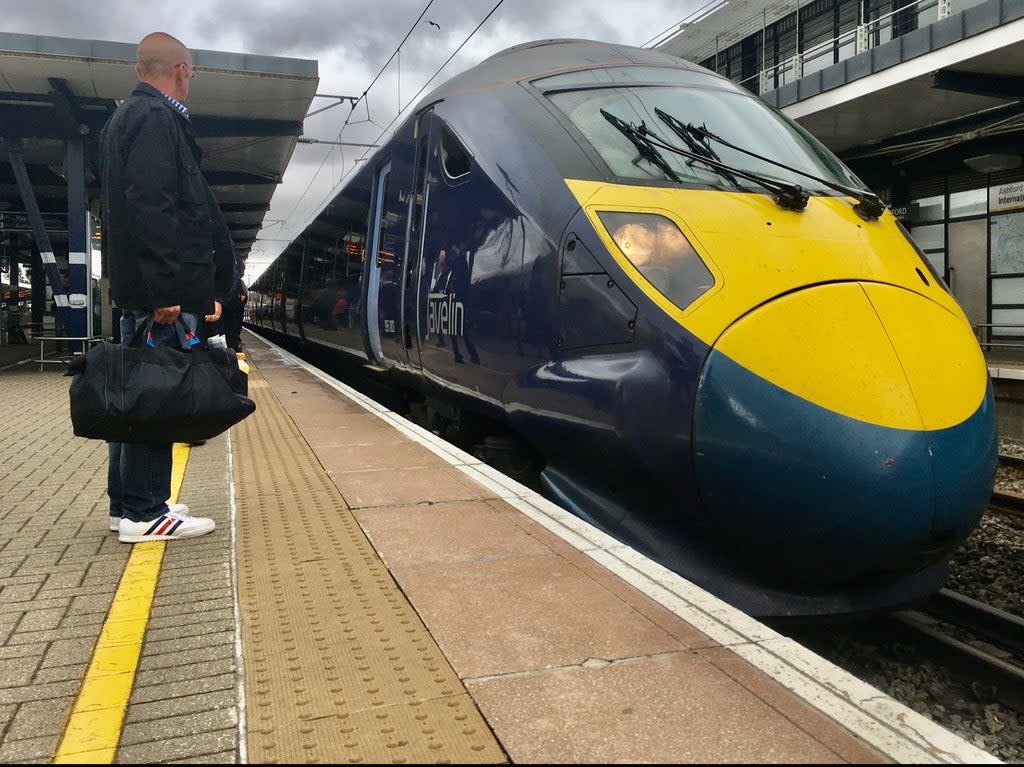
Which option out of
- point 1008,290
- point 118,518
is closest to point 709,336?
point 118,518

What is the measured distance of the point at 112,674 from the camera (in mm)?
2133

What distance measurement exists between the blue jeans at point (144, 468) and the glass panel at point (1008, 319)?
14626mm

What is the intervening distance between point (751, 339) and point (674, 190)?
0.89m

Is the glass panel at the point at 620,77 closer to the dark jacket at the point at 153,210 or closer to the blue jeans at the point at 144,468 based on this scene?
the dark jacket at the point at 153,210

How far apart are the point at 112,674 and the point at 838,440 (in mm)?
2221

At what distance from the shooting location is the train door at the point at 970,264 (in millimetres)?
14797

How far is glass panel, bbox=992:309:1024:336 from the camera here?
1426 cm

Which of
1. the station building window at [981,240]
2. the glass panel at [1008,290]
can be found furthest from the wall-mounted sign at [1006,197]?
the glass panel at [1008,290]

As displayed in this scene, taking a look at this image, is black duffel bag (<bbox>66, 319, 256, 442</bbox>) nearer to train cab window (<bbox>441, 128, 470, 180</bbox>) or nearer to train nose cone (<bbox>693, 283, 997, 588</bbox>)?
train nose cone (<bbox>693, 283, 997, 588</bbox>)

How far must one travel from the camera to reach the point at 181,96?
3369 mm

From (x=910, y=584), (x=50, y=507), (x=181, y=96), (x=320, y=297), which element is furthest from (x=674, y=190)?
(x=320, y=297)

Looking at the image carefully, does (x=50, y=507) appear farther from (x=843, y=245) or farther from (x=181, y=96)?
(x=843, y=245)

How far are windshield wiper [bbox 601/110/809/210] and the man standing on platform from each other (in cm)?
185

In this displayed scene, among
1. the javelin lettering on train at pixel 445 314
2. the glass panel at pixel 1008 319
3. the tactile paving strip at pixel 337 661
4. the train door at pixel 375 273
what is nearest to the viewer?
the tactile paving strip at pixel 337 661
